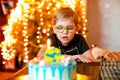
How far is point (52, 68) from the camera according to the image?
111cm

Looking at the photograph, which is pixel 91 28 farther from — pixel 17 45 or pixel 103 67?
pixel 103 67

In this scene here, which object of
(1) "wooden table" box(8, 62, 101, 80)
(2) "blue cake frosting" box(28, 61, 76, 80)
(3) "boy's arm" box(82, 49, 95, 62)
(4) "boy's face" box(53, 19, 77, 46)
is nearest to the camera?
(2) "blue cake frosting" box(28, 61, 76, 80)

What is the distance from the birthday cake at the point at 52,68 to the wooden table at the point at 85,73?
18 cm

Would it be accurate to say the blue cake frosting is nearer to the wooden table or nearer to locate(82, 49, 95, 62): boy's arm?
the wooden table

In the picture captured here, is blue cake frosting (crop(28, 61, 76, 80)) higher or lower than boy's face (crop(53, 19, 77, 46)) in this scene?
lower

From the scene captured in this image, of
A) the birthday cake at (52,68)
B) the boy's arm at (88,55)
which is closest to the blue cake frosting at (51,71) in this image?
the birthday cake at (52,68)

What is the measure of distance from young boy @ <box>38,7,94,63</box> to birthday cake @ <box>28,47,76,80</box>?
38 centimetres

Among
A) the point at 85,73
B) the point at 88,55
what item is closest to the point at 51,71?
the point at 85,73

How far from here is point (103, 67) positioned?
1316 mm

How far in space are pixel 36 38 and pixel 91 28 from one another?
42.7 inches

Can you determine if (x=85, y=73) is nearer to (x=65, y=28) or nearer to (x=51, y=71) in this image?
(x=65, y=28)

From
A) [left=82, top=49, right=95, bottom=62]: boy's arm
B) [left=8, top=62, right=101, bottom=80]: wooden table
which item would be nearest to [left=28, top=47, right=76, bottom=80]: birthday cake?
[left=8, top=62, right=101, bottom=80]: wooden table

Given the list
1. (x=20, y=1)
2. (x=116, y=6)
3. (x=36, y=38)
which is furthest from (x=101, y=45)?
(x=20, y=1)

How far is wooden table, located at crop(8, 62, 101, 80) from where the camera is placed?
135cm
